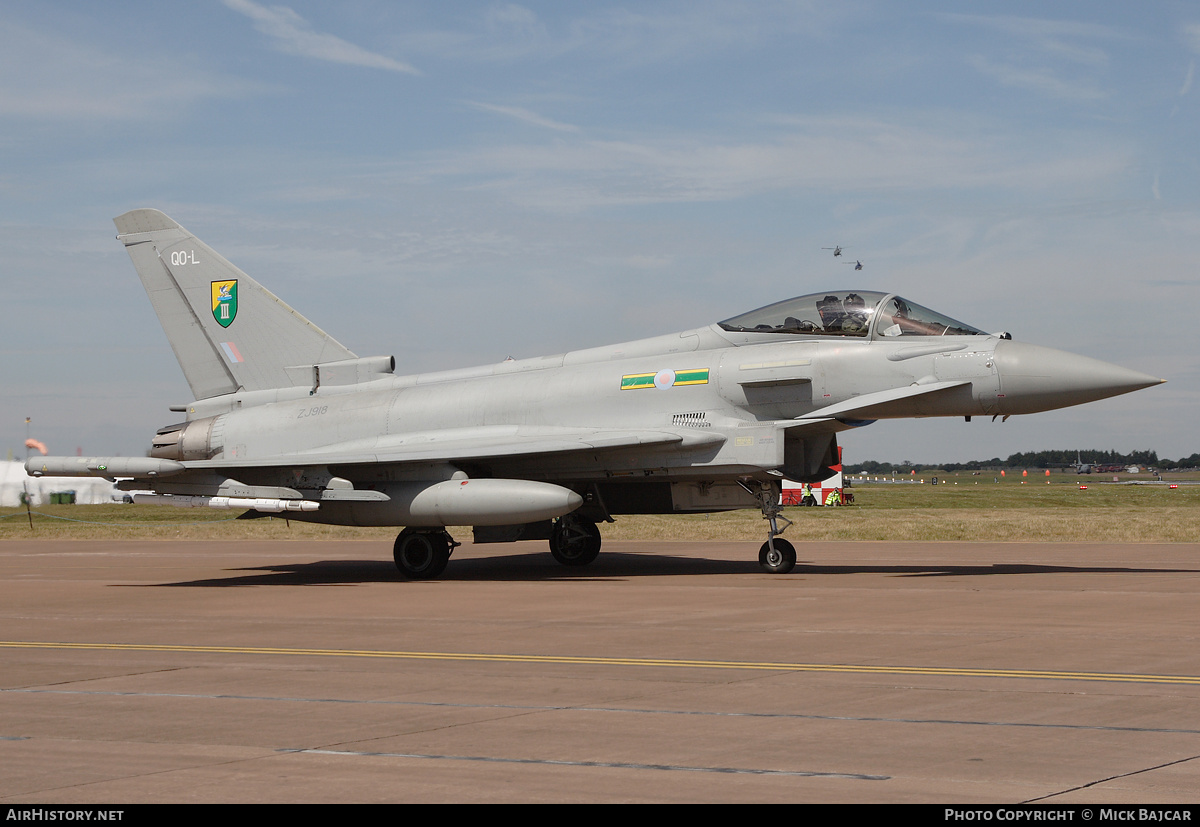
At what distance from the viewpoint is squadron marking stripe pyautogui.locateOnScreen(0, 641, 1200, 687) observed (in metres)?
7.36

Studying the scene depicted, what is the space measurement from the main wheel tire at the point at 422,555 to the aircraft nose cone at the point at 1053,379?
8.28m

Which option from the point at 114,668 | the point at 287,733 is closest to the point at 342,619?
the point at 114,668

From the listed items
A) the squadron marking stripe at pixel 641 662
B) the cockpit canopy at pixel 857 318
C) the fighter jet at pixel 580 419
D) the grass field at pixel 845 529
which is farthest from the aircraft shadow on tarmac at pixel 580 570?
the grass field at pixel 845 529

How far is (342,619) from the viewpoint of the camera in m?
11.7

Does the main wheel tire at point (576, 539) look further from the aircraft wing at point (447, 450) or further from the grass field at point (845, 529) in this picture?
the grass field at point (845, 529)

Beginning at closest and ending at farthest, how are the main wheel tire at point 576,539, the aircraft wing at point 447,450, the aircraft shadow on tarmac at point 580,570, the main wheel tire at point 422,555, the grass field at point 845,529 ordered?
the aircraft wing at point 447,450, the aircraft shadow on tarmac at point 580,570, the main wheel tire at point 422,555, the main wheel tire at point 576,539, the grass field at point 845,529

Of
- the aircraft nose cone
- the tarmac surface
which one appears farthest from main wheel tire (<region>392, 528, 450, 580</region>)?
the aircraft nose cone

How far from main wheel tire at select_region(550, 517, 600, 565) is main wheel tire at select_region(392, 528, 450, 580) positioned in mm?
2264

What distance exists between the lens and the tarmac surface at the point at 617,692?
16.1ft

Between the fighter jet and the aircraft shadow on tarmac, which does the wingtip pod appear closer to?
the fighter jet

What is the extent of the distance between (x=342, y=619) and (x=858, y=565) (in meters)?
8.91

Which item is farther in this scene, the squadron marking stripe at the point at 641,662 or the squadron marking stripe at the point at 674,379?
the squadron marking stripe at the point at 674,379
